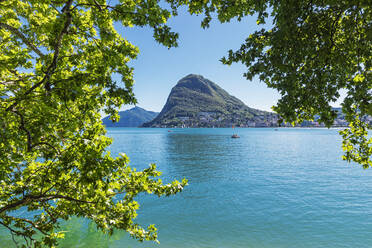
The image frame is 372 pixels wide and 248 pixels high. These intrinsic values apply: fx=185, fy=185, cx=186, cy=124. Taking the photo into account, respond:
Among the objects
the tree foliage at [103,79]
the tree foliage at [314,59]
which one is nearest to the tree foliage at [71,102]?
the tree foliage at [103,79]

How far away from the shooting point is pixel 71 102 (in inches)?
228

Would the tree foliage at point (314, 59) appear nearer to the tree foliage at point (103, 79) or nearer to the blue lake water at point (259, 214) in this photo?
the tree foliage at point (103, 79)

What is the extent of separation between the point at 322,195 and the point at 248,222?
13.2 meters

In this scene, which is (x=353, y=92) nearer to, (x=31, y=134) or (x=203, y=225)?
(x=31, y=134)

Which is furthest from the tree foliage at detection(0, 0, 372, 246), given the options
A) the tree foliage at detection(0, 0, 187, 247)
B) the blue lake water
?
the blue lake water

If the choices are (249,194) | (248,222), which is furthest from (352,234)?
(249,194)

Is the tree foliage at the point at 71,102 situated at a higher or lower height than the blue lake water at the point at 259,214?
higher

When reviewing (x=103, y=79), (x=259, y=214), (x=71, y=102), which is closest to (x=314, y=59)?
(x=103, y=79)

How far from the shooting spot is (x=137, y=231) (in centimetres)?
630

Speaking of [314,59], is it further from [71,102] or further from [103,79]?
[71,102]

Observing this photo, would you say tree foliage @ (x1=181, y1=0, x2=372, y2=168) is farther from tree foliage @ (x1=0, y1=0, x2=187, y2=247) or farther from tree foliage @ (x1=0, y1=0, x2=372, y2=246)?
tree foliage @ (x1=0, y1=0, x2=187, y2=247)

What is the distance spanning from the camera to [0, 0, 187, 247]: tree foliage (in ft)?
15.5

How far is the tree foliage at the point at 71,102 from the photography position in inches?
186

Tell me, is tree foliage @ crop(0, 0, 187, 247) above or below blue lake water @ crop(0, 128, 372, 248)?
above
